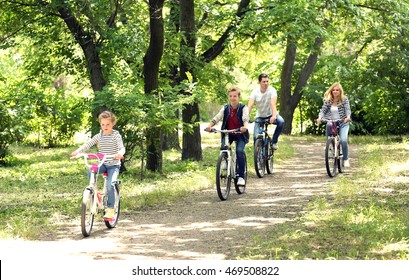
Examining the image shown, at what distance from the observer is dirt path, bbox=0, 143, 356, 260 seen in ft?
31.4

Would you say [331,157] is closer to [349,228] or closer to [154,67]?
[154,67]

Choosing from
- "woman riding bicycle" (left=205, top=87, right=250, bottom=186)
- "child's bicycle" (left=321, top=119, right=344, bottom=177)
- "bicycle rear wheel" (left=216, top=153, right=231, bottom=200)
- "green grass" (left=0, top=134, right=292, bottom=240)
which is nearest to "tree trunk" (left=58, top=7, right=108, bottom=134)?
"green grass" (left=0, top=134, right=292, bottom=240)

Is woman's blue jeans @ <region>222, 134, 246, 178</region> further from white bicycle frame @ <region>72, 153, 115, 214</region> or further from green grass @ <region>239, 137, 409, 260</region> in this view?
white bicycle frame @ <region>72, 153, 115, 214</region>

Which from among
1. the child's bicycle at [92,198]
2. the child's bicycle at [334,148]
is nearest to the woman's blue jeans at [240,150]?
the child's bicycle at [334,148]

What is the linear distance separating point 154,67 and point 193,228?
7533 mm

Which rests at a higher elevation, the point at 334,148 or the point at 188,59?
the point at 188,59

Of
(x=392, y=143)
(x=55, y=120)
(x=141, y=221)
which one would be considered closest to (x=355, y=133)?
(x=392, y=143)

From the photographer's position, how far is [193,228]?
1132 cm

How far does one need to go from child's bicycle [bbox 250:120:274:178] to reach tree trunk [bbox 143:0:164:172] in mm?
2229

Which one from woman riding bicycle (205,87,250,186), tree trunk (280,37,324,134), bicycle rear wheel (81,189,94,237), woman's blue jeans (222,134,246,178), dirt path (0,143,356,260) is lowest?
dirt path (0,143,356,260)

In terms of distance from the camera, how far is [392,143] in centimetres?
2675

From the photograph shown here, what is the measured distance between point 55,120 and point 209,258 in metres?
22.4

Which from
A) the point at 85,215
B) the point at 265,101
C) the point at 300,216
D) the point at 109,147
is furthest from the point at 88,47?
the point at 85,215

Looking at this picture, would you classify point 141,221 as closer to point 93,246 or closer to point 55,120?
point 93,246
